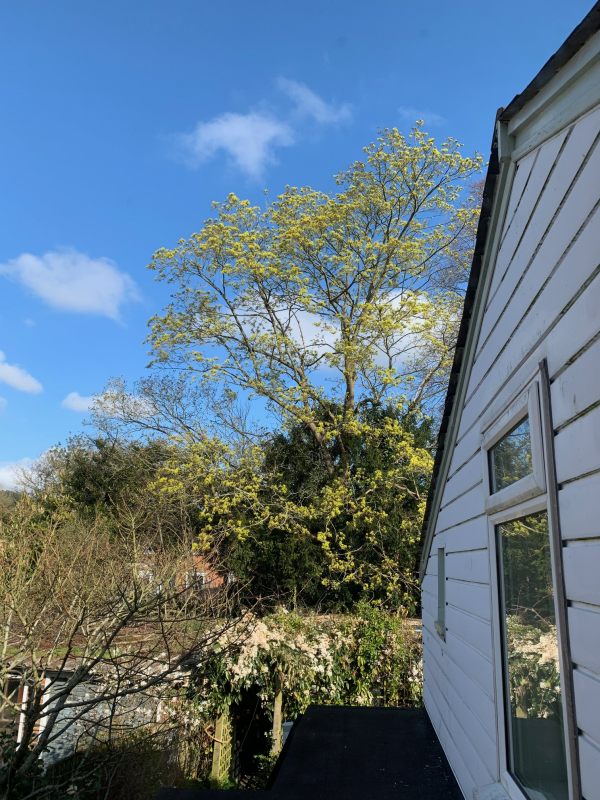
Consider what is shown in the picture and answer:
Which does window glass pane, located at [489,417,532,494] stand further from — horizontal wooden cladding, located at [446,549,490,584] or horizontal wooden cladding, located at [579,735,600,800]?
horizontal wooden cladding, located at [579,735,600,800]

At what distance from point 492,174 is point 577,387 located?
1.75 m

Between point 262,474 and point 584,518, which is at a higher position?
point 262,474

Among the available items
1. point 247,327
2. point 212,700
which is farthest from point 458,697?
point 247,327

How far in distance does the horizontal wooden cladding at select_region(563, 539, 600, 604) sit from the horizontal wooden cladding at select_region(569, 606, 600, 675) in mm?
26

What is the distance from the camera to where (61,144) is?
1166 cm

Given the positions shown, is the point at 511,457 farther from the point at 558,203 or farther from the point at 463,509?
the point at 463,509

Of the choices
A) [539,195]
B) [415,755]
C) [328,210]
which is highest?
[328,210]

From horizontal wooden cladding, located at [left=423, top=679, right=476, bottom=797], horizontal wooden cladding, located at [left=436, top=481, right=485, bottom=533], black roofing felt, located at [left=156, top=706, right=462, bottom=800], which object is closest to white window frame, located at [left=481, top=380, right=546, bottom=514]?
horizontal wooden cladding, located at [left=436, top=481, right=485, bottom=533]

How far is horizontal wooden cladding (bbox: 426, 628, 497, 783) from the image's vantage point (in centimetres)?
273

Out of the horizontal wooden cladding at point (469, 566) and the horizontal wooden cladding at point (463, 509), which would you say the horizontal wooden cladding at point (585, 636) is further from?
the horizontal wooden cladding at point (463, 509)

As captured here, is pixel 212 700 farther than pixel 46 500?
No

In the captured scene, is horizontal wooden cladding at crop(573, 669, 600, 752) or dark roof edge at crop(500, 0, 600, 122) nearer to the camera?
horizontal wooden cladding at crop(573, 669, 600, 752)

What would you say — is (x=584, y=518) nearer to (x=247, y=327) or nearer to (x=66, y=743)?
(x=66, y=743)

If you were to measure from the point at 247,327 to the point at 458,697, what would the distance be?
11.6m
